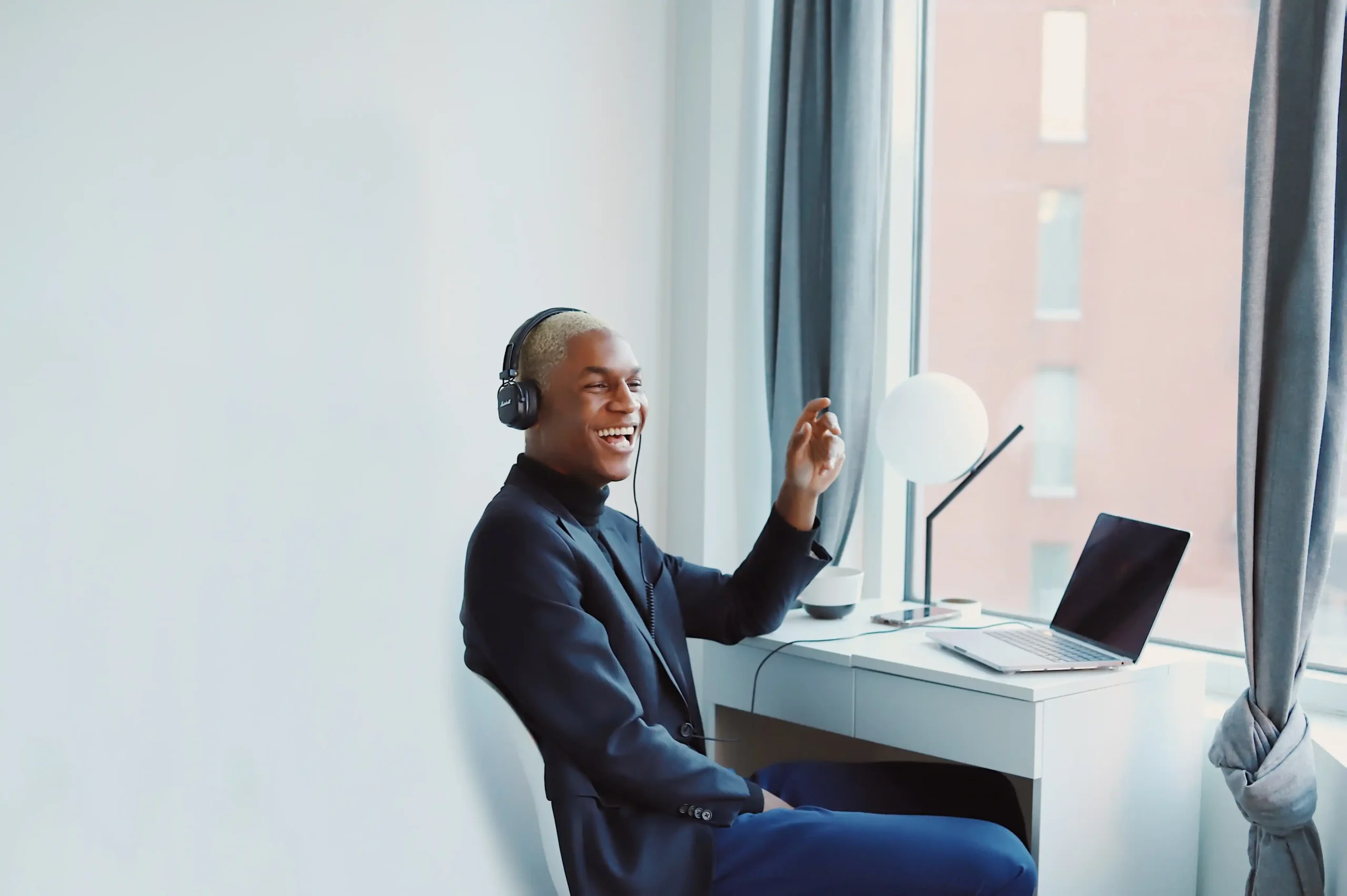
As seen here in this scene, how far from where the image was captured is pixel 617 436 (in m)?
1.55

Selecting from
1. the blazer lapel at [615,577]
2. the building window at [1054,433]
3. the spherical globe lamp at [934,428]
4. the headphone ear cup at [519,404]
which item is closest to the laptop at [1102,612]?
the spherical globe lamp at [934,428]

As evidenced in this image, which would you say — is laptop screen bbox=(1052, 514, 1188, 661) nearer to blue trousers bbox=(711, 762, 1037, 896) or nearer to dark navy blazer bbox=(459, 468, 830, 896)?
blue trousers bbox=(711, 762, 1037, 896)

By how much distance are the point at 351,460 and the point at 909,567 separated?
52.4 inches

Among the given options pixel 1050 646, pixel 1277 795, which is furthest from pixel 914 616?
pixel 1277 795

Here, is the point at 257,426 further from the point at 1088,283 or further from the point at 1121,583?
the point at 1088,283

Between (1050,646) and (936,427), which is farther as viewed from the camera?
(936,427)

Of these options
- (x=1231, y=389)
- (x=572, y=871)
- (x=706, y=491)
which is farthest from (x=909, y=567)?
(x=572, y=871)

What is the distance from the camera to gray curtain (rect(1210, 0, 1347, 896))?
158 cm

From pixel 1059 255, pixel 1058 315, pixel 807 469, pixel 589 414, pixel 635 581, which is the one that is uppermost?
pixel 1059 255

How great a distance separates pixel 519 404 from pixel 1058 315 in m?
1.34

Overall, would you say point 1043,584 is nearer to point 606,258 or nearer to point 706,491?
point 706,491

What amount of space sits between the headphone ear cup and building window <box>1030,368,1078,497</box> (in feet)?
4.21

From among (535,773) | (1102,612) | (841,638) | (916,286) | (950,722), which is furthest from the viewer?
(916,286)

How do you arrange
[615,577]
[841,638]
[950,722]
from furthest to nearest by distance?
[841,638] → [950,722] → [615,577]
